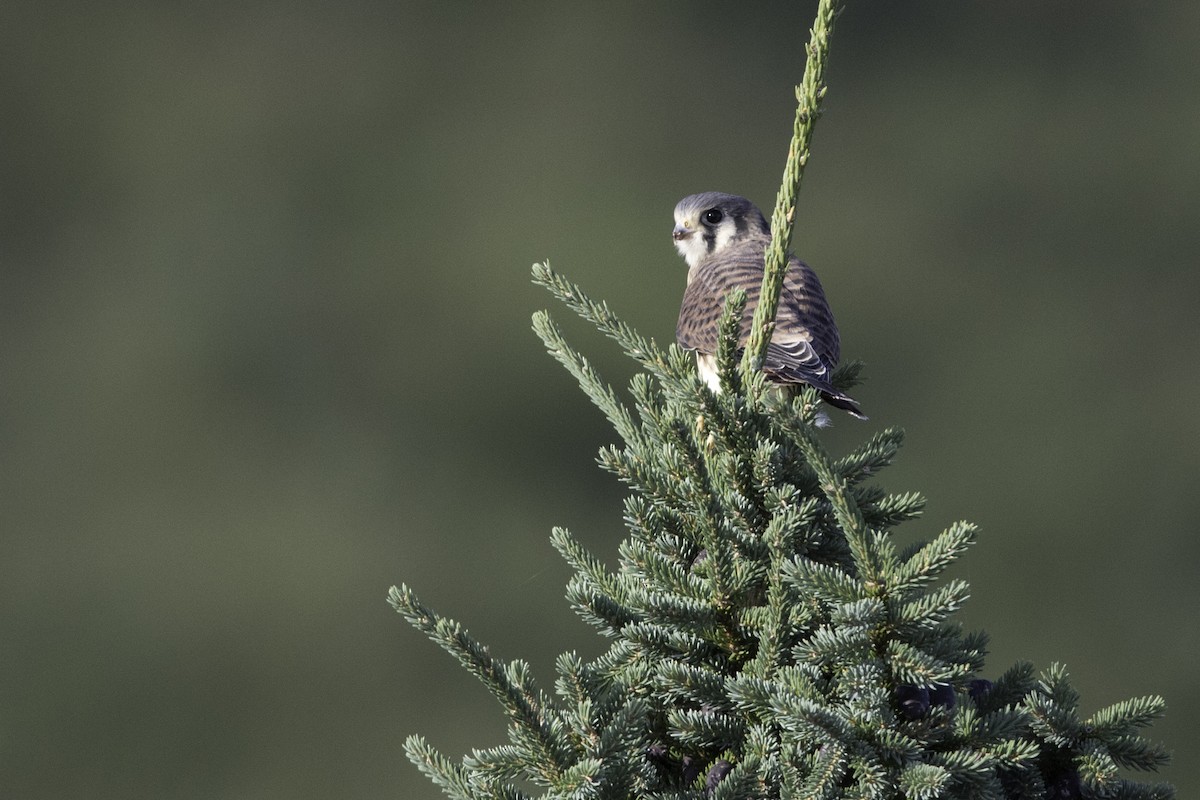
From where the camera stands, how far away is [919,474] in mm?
12719

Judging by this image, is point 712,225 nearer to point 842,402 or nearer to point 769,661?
point 842,402

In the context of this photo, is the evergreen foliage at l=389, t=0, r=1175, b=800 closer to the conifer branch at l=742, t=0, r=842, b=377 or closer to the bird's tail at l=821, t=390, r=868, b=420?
the conifer branch at l=742, t=0, r=842, b=377

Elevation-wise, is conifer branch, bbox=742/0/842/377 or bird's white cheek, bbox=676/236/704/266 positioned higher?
bird's white cheek, bbox=676/236/704/266

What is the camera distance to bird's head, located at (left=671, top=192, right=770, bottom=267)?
3766 mm

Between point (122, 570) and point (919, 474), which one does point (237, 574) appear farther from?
point (919, 474)

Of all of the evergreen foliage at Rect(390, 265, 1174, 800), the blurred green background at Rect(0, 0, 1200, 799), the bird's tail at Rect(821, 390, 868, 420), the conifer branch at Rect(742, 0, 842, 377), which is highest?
the blurred green background at Rect(0, 0, 1200, 799)

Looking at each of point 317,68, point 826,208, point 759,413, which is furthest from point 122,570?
point 759,413

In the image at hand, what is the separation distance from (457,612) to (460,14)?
876 centimetres

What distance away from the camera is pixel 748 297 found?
6.88 feet

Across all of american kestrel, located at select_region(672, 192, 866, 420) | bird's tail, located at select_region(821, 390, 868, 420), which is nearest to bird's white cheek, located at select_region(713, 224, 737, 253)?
american kestrel, located at select_region(672, 192, 866, 420)

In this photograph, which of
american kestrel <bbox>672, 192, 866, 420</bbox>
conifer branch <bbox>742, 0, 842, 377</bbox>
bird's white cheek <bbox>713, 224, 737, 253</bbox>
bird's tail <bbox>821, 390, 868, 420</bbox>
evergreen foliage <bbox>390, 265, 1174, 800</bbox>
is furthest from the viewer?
bird's white cheek <bbox>713, 224, 737, 253</bbox>

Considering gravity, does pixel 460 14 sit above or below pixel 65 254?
above

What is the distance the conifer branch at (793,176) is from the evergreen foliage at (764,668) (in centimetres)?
7

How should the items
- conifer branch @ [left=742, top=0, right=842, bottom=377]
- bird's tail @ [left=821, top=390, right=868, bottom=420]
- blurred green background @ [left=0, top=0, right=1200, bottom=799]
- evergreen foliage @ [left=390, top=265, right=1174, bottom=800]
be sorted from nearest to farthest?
evergreen foliage @ [left=390, top=265, right=1174, bottom=800] → conifer branch @ [left=742, top=0, right=842, bottom=377] → bird's tail @ [left=821, top=390, right=868, bottom=420] → blurred green background @ [left=0, top=0, right=1200, bottom=799]
